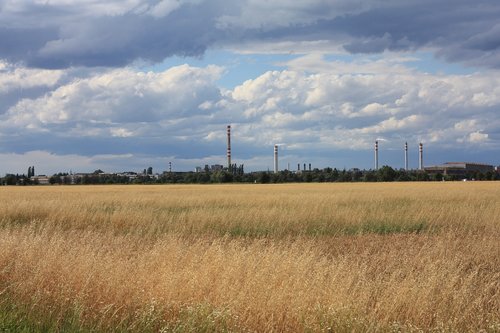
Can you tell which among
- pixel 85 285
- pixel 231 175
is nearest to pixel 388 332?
pixel 85 285

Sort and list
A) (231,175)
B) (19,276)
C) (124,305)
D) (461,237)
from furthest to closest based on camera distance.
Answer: (231,175) < (461,237) < (19,276) < (124,305)

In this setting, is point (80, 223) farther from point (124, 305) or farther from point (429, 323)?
point (429, 323)

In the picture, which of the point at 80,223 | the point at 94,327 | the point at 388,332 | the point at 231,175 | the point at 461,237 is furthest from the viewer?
the point at 231,175

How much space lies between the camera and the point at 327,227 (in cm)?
2372

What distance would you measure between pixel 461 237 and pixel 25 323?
1443 centimetres

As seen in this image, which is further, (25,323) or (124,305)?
(124,305)

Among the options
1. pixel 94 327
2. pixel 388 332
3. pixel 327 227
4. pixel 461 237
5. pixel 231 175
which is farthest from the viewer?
pixel 231 175

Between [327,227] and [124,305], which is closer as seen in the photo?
[124,305]

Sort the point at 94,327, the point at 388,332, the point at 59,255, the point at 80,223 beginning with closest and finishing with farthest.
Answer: the point at 388,332 < the point at 94,327 < the point at 59,255 < the point at 80,223

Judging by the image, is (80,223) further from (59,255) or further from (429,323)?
(429,323)

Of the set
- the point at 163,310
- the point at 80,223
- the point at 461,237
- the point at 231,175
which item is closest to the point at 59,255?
the point at 163,310

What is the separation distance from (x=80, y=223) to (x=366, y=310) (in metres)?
18.9

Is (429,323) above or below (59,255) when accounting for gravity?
below

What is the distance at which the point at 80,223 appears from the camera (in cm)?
2552
